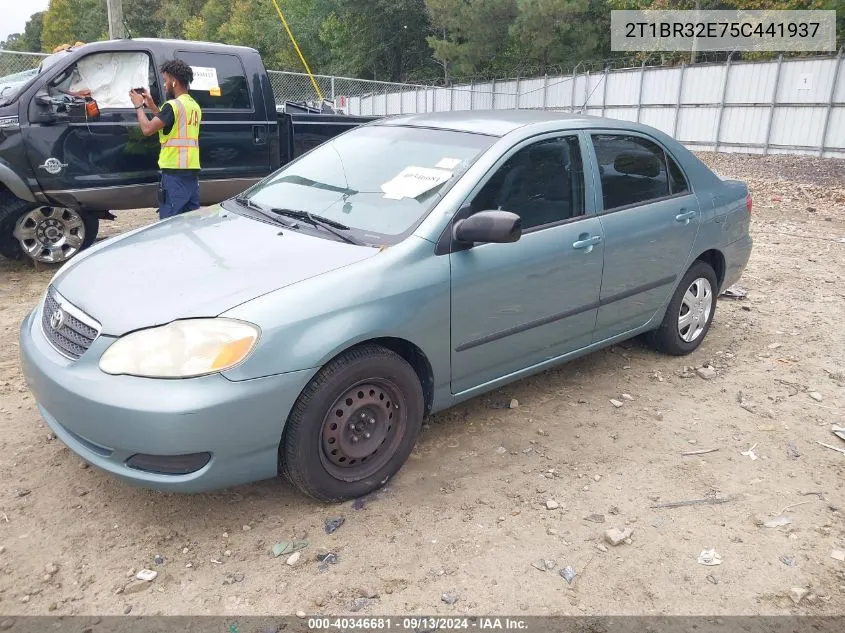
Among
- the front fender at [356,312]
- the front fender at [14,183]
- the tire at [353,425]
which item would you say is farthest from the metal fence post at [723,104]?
the tire at [353,425]

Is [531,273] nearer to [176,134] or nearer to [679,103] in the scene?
[176,134]

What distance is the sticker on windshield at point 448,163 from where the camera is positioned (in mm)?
3361

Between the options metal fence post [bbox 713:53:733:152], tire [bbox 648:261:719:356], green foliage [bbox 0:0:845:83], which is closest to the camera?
tire [bbox 648:261:719:356]

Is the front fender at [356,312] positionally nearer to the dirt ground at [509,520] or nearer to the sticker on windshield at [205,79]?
the dirt ground at [509,520]

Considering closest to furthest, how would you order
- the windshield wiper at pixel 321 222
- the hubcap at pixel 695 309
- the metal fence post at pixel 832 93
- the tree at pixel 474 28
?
the windshield wiper at pixel 321 222, the hubcap at pixel 695 309, the metal fence post at pixel 832 93, the tree at pixel 474 28

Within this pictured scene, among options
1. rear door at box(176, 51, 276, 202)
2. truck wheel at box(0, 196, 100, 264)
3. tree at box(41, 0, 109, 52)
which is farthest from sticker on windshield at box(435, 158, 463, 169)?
tree at box(41, 0, 109, 52)

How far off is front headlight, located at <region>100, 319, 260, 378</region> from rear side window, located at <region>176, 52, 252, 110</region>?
4720 mm

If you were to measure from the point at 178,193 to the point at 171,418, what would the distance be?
4041 mm

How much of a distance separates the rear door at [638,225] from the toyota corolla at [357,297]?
0.05 feet

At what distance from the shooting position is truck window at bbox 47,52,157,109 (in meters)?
6.06

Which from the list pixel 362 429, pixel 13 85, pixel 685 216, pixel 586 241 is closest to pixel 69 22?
pixel 13 85

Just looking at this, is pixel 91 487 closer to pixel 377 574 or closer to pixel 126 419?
pixel 126 419

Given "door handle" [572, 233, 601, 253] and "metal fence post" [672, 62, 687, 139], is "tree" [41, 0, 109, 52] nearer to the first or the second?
"metal fence post" [672, 62, 687, 139]

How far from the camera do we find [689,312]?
4672 mm
